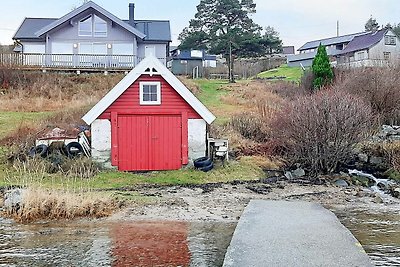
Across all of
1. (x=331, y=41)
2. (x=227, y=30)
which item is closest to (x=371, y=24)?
(x=331, y=41)

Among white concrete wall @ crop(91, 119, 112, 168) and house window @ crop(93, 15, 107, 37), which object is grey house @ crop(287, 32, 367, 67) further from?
white concrete wall @ crop(91, 119, 112, 168)

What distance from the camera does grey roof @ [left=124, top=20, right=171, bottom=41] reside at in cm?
4450

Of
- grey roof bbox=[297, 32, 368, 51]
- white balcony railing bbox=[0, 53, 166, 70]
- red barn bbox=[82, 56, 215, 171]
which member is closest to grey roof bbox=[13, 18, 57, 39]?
white balcony railing bbox=[0, 53, 166, 70]

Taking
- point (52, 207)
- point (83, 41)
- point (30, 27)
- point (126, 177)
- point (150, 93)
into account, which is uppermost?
point (30, 27)

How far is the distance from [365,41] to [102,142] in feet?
166

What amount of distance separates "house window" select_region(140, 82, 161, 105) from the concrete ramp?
7.99 m

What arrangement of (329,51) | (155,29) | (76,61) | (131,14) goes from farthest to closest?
1. (329,51)
2. (131,14)
3. (155,29)
4. (76,61)

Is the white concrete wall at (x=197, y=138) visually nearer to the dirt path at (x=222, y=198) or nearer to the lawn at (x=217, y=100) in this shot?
the dirt path at (x=222, y=198)

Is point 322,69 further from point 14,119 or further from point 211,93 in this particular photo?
point 14,119

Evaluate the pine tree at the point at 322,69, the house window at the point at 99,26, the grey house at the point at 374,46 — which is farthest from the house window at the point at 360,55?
the house window at the point at 99,26

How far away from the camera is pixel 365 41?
63406 millimetres

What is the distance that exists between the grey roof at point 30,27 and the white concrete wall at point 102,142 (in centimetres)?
2345

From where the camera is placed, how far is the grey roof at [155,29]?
146 feet

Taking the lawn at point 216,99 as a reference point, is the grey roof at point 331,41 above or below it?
above
